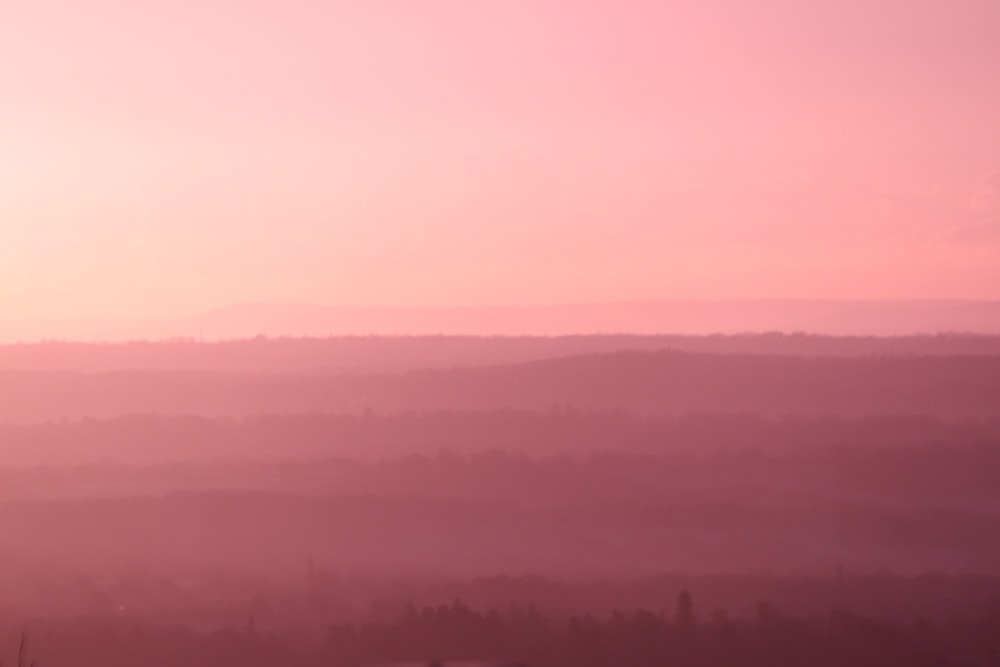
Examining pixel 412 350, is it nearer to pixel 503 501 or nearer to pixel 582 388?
pixel 582 388

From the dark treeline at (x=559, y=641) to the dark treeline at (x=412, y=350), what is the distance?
4375 millimetres

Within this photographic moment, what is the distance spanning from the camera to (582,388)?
532 inches

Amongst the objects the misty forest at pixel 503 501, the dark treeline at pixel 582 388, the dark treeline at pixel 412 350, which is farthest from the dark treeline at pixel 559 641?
the dark treeline at pixel 412 350

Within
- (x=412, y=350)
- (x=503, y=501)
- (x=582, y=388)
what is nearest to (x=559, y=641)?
(x=503, y=501)

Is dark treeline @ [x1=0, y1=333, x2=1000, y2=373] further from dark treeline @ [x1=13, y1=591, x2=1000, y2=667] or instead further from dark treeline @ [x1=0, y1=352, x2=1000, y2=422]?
dark treeline @ [x1=13, y1=591, x2=1000, y2=667]

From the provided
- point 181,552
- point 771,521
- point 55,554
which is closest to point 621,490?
point 771,521

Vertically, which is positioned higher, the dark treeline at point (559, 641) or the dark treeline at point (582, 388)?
the dark treeline at point (582, 388)

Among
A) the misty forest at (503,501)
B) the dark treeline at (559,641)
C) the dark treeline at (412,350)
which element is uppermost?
the dark treeline at (412,350)

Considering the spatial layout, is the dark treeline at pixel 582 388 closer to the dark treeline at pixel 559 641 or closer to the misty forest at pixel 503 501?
the misty forest at pixel 503 501

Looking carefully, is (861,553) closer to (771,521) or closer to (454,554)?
(771,521)

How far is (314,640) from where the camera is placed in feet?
32.3

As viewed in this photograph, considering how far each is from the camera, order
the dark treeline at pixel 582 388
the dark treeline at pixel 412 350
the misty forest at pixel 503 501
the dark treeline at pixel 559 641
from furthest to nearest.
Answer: the dark treeline at pixel 412 350 < the dark treeline at pixel 582 388 < the misty forest at pixel 503 501 < the dark treeline at pixel 559 641

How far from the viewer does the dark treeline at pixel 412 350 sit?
13.8 meters

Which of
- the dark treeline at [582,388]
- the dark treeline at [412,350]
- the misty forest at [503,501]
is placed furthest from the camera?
the dark treeline at [412,350]
